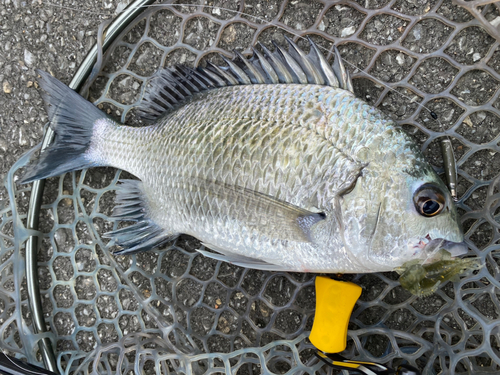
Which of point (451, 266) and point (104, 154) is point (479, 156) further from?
point (104, 154)

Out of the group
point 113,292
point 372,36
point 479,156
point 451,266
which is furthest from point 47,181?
point 479,156

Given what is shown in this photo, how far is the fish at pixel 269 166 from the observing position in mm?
1230

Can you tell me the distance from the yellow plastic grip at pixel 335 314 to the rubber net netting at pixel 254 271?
0.13 metres


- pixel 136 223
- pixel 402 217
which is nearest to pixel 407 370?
pixel 402 217

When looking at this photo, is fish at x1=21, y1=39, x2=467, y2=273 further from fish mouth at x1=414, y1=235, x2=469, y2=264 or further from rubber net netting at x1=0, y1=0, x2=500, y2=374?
rubber net netting at x1=0, y1=0, x2=500, y2=374

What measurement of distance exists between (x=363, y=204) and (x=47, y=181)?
1769 mm

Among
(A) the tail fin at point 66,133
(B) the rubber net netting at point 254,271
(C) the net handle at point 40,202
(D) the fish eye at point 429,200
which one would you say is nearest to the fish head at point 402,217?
(D) the fish eye at point 429,200

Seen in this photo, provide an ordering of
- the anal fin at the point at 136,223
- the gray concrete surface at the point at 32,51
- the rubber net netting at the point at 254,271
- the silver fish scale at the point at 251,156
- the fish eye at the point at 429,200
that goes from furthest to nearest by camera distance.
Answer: the gray concrete surface at the point at 32,51 < the anal fin at the point at 136,223 < the rubber net netting at the point at 254,271 < the silver fish scale at the point at 251,156 < the fish eye at the point at 429,200

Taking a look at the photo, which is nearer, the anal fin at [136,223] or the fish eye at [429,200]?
the fish eye at [429,200]

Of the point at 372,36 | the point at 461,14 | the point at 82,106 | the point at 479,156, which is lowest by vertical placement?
the point at 82,106

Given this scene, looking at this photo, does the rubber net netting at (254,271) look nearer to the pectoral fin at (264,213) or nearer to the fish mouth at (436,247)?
the fish mouth at (436,247)

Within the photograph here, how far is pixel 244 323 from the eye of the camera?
5.89 ft

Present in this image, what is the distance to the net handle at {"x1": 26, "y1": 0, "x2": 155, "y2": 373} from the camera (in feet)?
5.96

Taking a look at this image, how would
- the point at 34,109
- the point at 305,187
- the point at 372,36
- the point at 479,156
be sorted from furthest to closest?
the point at 34,109 < the point at 372,36 < the point at 479,156 < the point at 305,187
